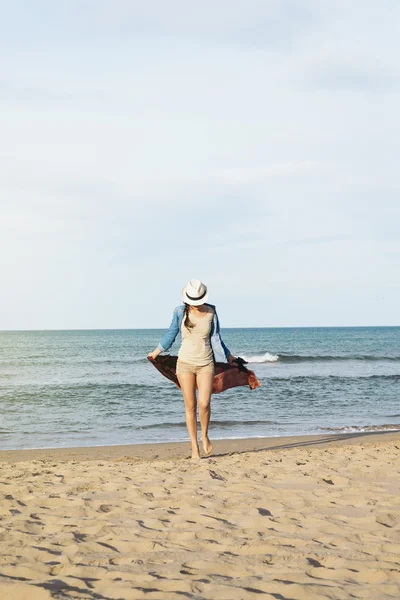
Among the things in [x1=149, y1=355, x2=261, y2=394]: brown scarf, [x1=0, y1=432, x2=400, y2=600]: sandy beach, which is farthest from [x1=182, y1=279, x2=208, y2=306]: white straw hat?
[x1=0, y1=432, x2=400, y2=600]: sandy beach

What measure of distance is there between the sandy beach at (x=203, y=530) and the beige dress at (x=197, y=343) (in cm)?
115

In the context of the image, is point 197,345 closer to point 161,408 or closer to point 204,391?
point 204,391

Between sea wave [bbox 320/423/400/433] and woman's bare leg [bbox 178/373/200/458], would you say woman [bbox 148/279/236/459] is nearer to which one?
woman's bare leg [bbox 178/373/200/458]

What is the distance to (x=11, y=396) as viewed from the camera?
18.8m

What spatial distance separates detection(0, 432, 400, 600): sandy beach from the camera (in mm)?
3129

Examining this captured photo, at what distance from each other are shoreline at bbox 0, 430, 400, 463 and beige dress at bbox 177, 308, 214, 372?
97.6 inches

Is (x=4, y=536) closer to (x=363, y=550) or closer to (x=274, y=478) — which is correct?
(x=363, y=550)

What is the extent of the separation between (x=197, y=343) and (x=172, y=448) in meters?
3.90

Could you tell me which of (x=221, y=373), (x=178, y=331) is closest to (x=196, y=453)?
(x=221, y=373)

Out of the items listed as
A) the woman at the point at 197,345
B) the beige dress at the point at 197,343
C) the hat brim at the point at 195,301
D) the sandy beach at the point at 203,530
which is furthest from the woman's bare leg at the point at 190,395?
the hat brim at the point at 195,301

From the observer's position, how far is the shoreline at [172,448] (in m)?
9.18

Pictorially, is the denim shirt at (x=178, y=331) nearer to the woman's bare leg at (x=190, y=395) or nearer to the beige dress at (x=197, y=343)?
the beige dress at (x=197, y=343)

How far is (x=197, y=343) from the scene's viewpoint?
22.0 feet

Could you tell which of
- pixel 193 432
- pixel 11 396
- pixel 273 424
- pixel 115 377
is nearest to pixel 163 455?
pixel 193 432
